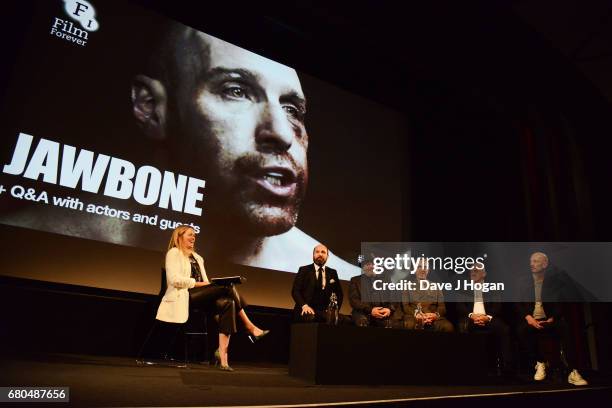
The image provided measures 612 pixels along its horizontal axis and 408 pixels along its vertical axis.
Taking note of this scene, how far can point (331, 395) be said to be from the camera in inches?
85.1

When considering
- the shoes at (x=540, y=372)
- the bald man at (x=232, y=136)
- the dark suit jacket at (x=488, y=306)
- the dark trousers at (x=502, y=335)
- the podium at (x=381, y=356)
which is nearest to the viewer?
the podium at (x=381, y=356)

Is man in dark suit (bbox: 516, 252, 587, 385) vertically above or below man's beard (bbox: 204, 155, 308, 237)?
below

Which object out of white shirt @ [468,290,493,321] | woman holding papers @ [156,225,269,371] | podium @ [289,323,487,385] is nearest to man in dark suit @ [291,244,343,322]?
woman holding papers @ [156,225,269,371]

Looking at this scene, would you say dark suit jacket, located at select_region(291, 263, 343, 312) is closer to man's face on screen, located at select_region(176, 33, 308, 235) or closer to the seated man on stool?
man's face on screen, located at select_region(176, 33, 308, 235)

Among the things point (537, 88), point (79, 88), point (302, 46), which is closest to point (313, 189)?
point (302, 46)

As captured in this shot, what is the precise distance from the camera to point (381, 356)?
2746mm

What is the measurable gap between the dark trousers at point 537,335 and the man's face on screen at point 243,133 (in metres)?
2.41

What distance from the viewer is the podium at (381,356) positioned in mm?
2607

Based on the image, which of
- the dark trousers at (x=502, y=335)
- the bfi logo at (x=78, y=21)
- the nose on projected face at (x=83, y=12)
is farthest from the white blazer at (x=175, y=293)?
the dark trousers at (x=502, y=335)

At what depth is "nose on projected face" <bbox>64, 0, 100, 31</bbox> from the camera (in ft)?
12.4

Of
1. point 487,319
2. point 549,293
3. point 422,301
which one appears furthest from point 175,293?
point 549,293

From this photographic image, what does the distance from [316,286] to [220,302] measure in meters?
0.88

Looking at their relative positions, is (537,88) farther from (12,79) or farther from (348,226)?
(12,79)

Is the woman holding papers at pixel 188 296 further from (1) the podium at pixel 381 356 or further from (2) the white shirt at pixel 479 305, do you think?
(2) the white shirt at pixel 479 305
